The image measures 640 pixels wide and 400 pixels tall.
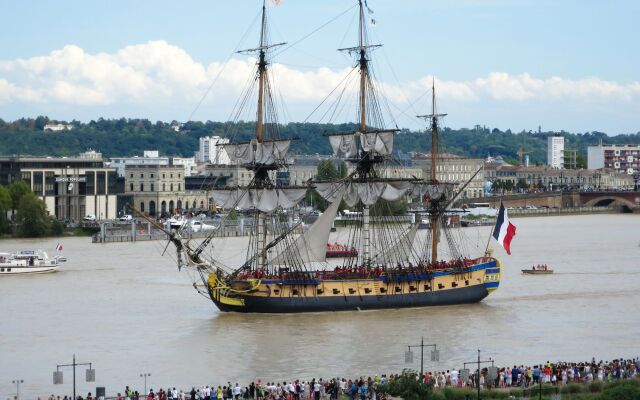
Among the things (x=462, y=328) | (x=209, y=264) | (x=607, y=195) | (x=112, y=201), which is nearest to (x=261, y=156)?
(x=209, y=264)

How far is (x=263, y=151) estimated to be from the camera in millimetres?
57156

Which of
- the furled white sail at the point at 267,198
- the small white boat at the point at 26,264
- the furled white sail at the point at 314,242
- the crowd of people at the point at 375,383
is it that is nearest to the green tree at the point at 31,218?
the small white boat at the point at 26,264

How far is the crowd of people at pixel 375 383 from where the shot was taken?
3434cm

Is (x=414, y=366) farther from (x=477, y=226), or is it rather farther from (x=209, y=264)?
(x=477, y=226)

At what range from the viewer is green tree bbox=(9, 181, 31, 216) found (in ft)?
336

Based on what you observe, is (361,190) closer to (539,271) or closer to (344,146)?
(344,146)

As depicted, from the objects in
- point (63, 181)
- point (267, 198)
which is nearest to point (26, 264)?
point (267, 198)

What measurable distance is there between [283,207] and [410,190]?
7.82 meters

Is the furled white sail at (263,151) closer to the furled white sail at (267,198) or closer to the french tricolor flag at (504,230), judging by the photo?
the furled white sail at (267,198)

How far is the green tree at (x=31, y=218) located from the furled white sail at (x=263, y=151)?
44133mm

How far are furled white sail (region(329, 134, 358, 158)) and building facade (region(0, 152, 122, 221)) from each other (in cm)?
5746

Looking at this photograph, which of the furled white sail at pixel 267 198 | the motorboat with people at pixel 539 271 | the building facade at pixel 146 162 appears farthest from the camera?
the building facade at pixel 146 162

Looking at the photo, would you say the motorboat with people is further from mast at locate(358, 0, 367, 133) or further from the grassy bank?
the grassy bank

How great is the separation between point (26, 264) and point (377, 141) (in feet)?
72.6
